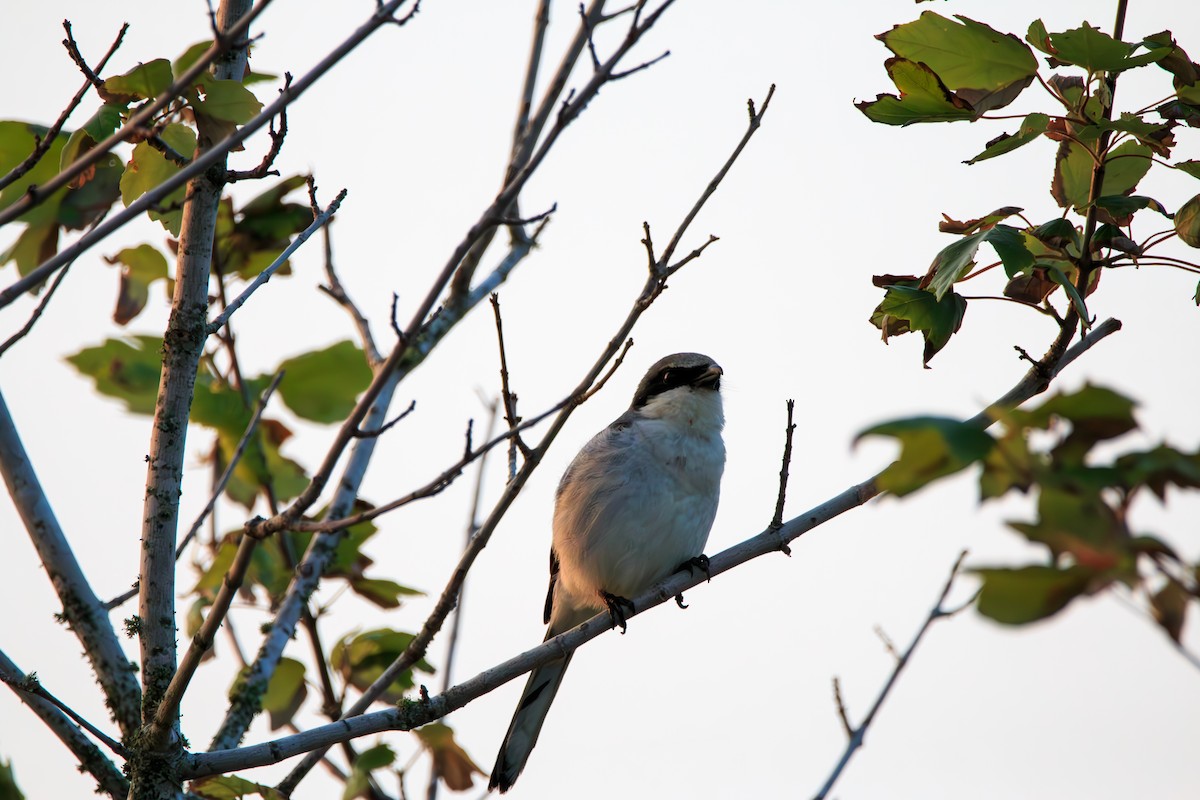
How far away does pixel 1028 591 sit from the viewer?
1414 mm

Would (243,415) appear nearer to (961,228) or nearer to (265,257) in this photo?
(265,257)

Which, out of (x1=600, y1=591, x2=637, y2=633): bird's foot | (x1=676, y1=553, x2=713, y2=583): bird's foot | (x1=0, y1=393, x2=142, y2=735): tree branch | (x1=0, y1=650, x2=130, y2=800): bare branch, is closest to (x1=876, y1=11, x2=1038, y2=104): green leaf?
(x1=676, y1=553, x2=713, y2=583): bird's foot

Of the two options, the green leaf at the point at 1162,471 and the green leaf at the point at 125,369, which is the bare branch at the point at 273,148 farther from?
the green leaf at the point at 1162,471

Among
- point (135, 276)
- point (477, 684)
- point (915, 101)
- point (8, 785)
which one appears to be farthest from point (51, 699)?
point (915, 101)

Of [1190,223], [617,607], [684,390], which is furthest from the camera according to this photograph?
[684,390]

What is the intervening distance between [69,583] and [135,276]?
1.56 metres

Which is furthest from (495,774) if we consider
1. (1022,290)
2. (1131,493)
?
(1131,493)

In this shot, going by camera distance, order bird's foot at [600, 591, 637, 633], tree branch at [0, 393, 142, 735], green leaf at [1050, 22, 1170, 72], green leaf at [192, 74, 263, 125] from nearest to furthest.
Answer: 1. green leaf at [1050, 22, 1170, 72]
2. green leaf at [192, 74, 263, 125]
3. tree branch at [0, 393, 142, 735]
4. bird's foot at [600, 591, 637, 633]

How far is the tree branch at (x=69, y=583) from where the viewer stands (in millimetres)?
3783

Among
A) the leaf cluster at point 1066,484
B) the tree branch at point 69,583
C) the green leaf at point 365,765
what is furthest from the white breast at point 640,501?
the leaf cluster at point 1066,484

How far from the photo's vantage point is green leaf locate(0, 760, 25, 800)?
9.41 ft

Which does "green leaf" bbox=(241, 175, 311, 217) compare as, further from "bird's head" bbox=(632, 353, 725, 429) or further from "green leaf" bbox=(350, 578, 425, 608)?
"bird's head" bbox=(632, 353, 725, 429)

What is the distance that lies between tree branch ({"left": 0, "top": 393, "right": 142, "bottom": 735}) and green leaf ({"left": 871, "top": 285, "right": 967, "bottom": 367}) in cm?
288

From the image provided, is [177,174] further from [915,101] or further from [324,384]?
[324,384]
